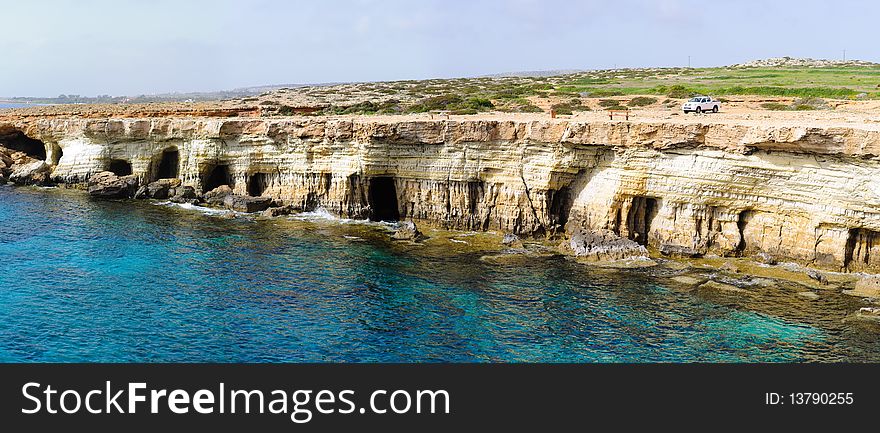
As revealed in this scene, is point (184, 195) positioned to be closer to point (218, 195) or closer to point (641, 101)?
point (218, 195)

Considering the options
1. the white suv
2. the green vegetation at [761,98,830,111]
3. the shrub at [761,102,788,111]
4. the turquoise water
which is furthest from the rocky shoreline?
the shrub at [761,102,788,111]

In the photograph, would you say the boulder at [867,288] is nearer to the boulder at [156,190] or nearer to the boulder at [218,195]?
the boulder at [218,195]

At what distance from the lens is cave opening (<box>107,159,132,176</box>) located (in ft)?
198

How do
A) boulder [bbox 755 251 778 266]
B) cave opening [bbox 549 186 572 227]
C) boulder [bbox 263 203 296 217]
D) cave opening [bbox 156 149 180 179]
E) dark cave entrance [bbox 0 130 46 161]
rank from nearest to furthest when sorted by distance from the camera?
1. boulder [bbox 755 251 778 266]
2. cave opening [bbox 549 186 572 227]
3. boulder [bbox 263 203 296 217]
4. cave opening [bbox 156 149 180 179]
5. dark cave entrance [bbox 0 130 46 161]

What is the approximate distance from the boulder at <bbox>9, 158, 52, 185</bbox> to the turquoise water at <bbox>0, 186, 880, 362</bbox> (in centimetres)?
2086

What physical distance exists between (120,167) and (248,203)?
1848cm

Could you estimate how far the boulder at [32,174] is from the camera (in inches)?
2427

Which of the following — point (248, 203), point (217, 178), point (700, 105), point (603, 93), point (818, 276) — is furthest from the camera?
point (603, 93)

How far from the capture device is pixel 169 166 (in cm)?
6038

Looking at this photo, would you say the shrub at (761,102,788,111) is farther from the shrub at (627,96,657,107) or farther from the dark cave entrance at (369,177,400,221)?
the dark cave entrance at (369,177,400,221)

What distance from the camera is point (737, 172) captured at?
36.1m

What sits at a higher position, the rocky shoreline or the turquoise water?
the rocky shoreline

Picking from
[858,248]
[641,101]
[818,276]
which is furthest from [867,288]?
[641,101]

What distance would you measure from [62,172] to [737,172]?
53.9 metres
